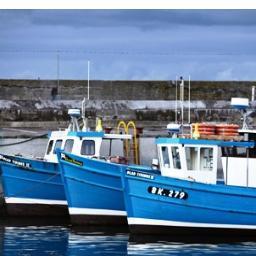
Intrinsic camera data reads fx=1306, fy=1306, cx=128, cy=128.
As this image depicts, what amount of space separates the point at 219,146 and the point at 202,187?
58.9 inches

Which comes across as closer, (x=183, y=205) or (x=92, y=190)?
(x=183, y=205)

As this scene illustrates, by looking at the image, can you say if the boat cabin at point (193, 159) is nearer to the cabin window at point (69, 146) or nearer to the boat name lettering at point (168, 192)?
the boat name lettering at point (168, 192)

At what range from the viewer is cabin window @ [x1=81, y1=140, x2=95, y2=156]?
30.5 meters

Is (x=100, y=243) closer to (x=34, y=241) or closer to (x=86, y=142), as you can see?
(x=34, y=241)

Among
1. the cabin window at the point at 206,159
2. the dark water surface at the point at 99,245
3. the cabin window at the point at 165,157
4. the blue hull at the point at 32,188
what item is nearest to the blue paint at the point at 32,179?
the blue hull at the point at 32,188

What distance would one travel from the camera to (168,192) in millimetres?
26312

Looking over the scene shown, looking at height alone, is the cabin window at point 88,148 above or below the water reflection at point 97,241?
above

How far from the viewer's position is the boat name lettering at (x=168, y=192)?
86.2 feet

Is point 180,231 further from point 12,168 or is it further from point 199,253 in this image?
point 12,168

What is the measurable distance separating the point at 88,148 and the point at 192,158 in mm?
3868

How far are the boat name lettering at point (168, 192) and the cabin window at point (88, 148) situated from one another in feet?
14.2

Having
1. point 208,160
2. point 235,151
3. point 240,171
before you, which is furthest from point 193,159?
point 240,171

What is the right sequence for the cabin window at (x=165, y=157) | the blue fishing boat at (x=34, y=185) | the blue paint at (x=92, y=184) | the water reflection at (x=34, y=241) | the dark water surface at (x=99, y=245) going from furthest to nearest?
the blue fishing boat at (x=34, y=185) < the blue paint at (x=92, y=184) < the cabin window at (x=165, y=157) < the water reflection at (x=34, y=241) < the dark water surface at (x=99, y=245)

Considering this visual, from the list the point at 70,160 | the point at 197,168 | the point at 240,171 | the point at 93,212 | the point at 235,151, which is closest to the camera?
the point at 240,171
